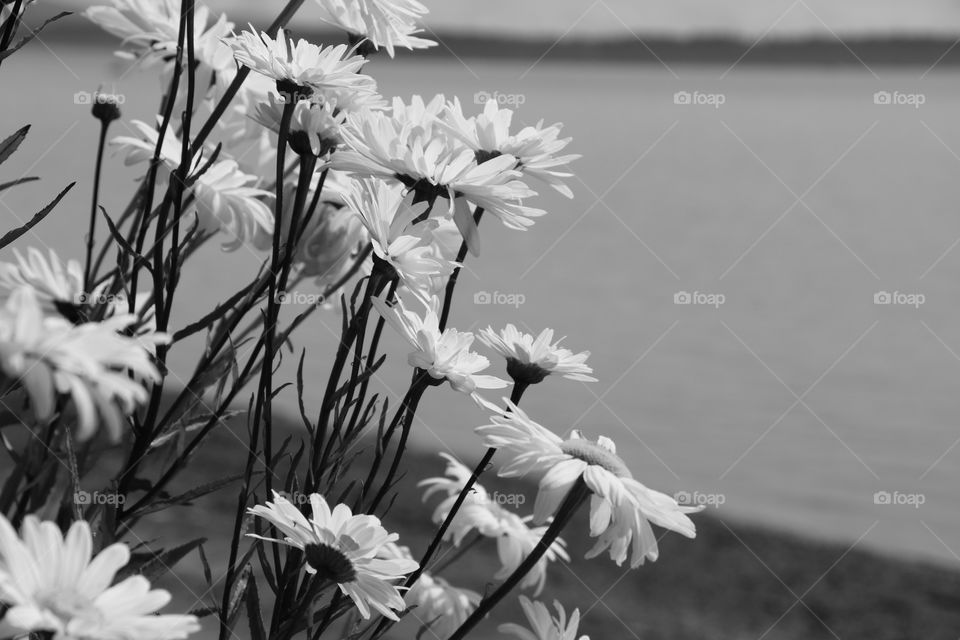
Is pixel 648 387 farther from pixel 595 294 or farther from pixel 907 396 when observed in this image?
pixel 595 294

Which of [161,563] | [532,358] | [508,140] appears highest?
[508,140]

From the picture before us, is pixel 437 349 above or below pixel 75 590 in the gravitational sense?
above

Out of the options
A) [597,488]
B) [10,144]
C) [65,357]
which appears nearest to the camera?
[65,357]

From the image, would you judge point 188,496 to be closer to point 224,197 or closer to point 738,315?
point 224,197

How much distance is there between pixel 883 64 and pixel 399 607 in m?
29.4

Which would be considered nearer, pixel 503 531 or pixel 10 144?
pixel 10 144

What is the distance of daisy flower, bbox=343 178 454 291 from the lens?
64 centimetres

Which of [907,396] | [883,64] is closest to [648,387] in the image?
[907,396]

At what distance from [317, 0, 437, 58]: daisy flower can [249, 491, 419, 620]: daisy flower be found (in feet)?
1.00

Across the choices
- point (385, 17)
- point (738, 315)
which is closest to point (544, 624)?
point (385, 17)

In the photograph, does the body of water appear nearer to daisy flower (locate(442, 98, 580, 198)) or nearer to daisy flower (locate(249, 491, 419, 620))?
daisy flower (locate(442, 98, 580, 198))

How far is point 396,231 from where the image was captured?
2.13ft

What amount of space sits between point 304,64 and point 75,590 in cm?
38

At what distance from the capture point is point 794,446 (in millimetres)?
3561
